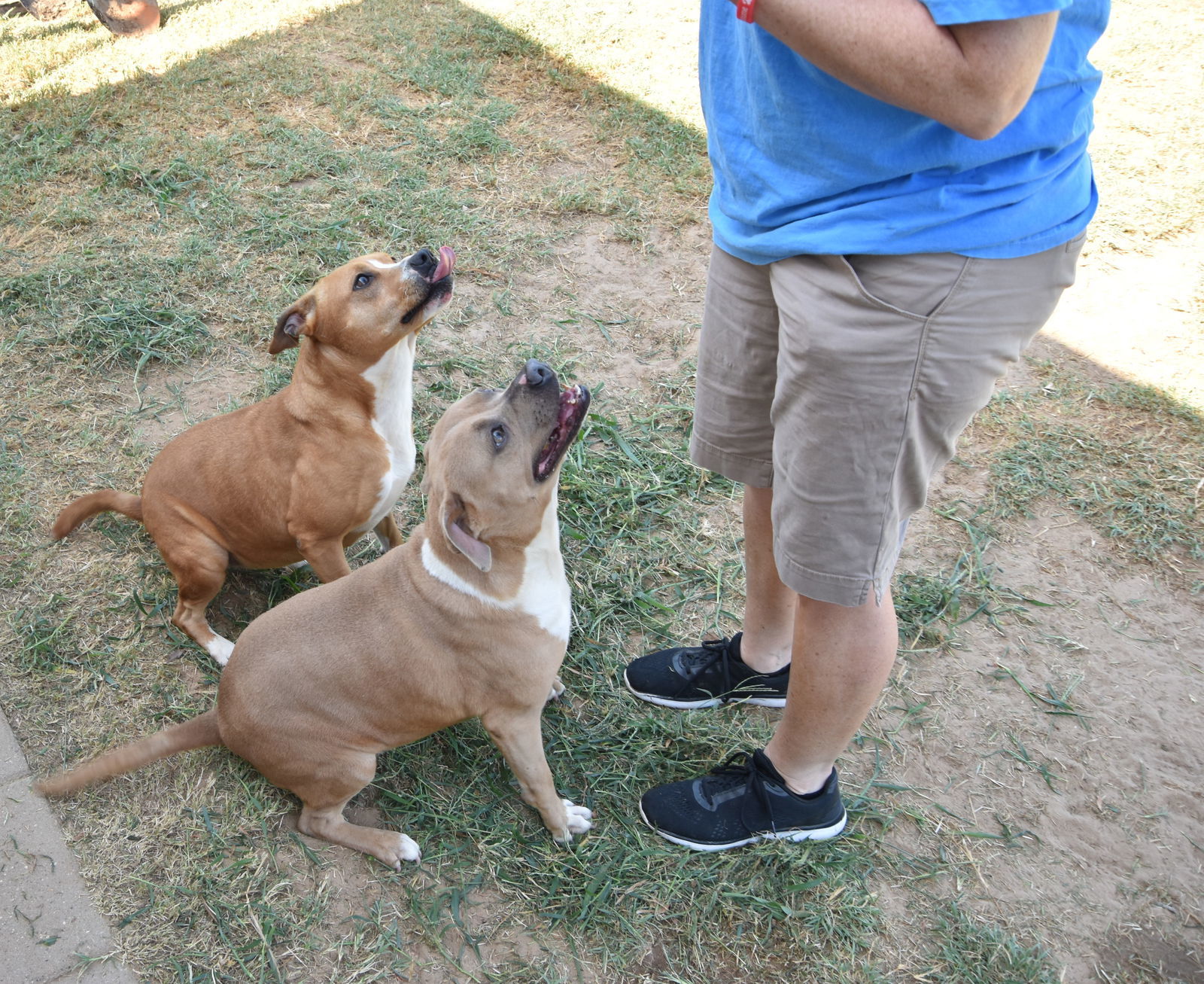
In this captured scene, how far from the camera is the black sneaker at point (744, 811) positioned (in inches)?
99.1

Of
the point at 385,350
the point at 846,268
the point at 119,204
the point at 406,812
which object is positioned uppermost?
the point at 846,268

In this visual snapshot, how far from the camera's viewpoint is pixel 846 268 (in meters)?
1.69

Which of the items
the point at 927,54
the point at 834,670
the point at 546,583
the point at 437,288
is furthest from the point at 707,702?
the point at 927,54

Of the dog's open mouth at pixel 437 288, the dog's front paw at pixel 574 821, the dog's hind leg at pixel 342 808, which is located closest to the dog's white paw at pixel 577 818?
the dog's front paw at pixel 574 821

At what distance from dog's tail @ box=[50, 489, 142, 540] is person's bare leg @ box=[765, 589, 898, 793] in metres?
2.37

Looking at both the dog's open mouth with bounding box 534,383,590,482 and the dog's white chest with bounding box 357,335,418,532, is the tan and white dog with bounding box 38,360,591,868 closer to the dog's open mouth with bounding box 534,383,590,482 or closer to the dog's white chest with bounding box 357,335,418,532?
the dog's open mouth with bounding box 534,383,590,482

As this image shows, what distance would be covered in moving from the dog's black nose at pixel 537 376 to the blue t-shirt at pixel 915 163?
3.05 ft

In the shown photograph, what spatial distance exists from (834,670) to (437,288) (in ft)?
6.18

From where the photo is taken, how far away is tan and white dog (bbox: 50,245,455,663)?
304 cm

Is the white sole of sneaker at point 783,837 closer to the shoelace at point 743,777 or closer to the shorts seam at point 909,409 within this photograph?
the shoelace at point 743,777

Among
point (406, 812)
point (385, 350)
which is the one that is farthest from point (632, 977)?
point (385, 350)

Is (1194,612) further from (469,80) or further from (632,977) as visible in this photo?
(469,80)

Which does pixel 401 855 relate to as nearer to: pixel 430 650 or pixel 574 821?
pixel 574 821

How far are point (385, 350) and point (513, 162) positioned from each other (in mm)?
3025
